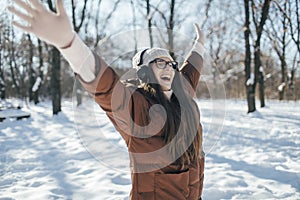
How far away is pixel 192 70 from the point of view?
183 centimetres

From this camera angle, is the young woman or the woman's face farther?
the woman's face

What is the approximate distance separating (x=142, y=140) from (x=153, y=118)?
4.5 inches

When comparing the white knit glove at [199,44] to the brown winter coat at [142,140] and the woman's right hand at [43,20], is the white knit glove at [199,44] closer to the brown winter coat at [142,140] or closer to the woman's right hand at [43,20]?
the brown winter coat at [142,140]

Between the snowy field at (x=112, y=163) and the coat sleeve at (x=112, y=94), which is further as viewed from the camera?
the snowy field at (x=112, y=163)

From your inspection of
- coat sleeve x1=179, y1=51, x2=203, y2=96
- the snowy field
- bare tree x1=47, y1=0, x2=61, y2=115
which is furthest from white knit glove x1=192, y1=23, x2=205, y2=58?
bare tree x1=47, y1=0, x2=61, y2=115

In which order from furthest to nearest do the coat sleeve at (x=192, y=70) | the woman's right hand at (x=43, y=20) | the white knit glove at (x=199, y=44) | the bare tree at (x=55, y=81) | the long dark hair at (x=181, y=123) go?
1. the bare tree at (x=55, y=81)
2. the white knit glove at (x=199, y=44)
3. the coat sleeve at (x=192, y=70)
4. the long dark hair at (x=181, y=123)
5. the woman's right hand at (x=43, y=20)

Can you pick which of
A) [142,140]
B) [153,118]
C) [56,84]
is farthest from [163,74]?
[56,84]

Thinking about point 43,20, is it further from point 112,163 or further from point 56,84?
point 56,84

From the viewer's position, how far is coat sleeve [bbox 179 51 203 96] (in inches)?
69.7

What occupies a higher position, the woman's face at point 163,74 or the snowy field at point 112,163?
the woman's face at point 163,74

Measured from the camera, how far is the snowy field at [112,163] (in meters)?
1.84

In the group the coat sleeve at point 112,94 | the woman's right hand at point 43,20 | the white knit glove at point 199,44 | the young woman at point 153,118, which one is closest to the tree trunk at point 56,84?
the white knit glove at point 199,44

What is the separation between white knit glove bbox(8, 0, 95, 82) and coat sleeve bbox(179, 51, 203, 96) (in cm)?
78

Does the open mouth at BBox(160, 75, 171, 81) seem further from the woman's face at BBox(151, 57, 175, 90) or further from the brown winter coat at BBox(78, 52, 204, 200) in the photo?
the brown winter coat at BBox(78, 52, 204, 200)
